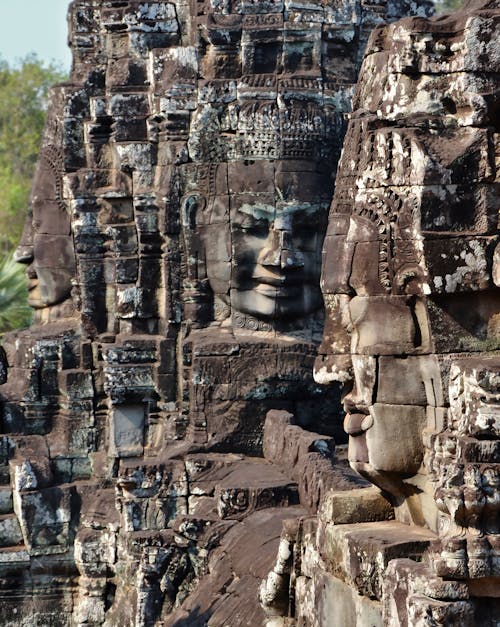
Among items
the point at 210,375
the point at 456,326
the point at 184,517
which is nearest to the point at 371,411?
the point at 456,326

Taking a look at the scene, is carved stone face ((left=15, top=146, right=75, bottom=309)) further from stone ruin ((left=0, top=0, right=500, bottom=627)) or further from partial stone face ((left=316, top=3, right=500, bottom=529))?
partial stone face ((left=316, top=3, right=500, bottom=529))

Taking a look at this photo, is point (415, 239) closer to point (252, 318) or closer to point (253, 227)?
point (253, 227)

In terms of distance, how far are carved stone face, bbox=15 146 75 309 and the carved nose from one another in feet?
12.0

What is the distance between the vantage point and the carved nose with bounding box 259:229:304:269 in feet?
54.0

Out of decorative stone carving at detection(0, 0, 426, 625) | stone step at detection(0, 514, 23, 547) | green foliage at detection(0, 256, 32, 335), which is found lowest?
stone step at detection(0, 514, 23, 547)

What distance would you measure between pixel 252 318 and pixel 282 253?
0.73 metres

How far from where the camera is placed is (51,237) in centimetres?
1970

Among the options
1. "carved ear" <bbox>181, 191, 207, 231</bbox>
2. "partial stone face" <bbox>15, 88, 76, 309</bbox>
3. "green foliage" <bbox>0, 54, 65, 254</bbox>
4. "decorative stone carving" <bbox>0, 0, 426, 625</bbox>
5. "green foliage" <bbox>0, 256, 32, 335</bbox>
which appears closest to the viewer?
"decorative stone carving" <bbox>0, 0, 426, 625</bbox>

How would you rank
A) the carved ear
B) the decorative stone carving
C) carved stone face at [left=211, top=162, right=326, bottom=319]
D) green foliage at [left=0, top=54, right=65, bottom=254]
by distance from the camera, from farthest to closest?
green foliage at [left=0, top=54, right=65, bottom=254] → the carved ear → carved stone face at [left=211, top=162, right=326, bottom=319] → the decorative stone carving

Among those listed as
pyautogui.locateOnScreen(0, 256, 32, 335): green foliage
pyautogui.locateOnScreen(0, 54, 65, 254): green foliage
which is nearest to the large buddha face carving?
pyautogui.locateOnScreen(0, 256, 32, 335): green foliage

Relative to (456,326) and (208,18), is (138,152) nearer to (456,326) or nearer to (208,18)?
(208,18)

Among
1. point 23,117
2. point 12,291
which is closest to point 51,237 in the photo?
point 12,291

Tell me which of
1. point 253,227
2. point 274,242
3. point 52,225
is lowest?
point 52,225

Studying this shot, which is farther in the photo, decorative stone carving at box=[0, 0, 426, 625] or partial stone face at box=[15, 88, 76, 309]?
partial stone face at box=[15, 88, 76, 309]
